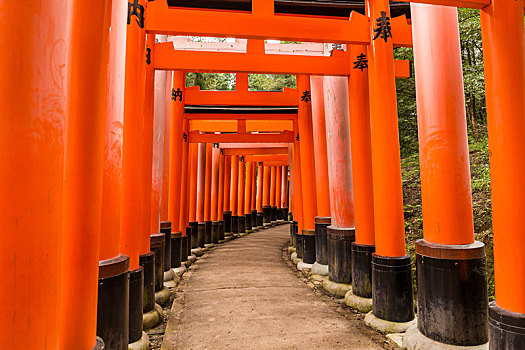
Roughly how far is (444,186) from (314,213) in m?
4.92

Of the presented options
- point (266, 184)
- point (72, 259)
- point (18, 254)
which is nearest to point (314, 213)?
point (72, 259)

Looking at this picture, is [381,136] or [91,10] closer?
[91,10]

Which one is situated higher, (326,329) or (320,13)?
(320,13)

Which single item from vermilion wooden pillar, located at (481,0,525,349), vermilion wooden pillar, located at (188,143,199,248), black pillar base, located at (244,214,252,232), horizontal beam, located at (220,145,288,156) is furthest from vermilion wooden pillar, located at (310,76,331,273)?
black pillar base, located at (244,214,252,232)

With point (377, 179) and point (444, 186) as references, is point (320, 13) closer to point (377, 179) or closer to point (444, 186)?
point (377, 179)

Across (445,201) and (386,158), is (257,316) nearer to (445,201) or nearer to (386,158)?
(386,158)

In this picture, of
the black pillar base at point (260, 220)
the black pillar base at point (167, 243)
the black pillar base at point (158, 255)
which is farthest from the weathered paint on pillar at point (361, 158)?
the black pillar base at point (260, 220)

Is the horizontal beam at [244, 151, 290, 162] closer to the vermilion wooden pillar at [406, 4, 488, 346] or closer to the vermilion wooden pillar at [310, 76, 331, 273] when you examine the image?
the vermilion wooden pillar at [310, 76, 331, 273]

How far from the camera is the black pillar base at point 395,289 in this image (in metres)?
3.98

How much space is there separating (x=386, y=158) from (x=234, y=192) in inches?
521

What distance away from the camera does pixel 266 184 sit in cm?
2212

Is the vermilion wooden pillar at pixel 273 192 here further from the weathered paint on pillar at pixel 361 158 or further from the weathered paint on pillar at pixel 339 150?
the weathered paint on pillar at pixel 361 158

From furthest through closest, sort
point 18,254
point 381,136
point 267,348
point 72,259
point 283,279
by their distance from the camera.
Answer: point 283,279 → point 381,136 → point 267,348 → point 72,259 → point 18,254

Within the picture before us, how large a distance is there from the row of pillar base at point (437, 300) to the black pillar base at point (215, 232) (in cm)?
848
